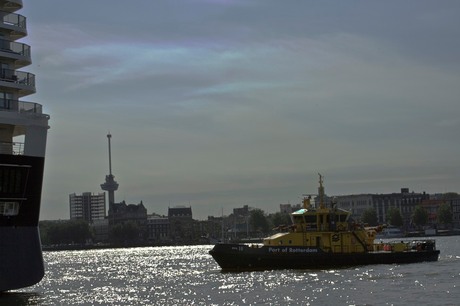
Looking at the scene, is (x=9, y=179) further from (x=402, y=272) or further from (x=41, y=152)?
(x=402, y=272)

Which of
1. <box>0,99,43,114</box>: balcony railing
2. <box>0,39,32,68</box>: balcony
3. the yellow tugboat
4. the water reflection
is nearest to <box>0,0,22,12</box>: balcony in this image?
<box>0,39,32,68</box>: balcony

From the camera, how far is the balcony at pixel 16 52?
50.8 meters

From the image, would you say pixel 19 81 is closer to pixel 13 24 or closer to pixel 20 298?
pixel 13 24

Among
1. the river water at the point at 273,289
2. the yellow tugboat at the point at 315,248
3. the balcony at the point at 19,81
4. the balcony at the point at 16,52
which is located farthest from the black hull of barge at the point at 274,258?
the balcony at the point at 16,52

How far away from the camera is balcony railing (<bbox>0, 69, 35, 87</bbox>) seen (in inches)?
1987

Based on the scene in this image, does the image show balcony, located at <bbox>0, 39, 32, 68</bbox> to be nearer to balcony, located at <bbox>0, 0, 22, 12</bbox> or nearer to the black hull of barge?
balcony, located at <bbox>0, 0, 22, 12</bbox>

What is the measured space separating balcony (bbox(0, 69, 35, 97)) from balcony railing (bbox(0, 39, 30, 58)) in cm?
114

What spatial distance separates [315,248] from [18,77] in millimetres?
28238

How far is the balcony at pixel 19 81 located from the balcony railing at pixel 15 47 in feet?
3.74

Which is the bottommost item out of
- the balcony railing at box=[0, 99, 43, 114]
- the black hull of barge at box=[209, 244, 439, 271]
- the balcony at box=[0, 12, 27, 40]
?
the black hull of barge at box=[209, 244, 439, 271]

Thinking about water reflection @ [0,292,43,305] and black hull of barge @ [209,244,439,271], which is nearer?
water reflection @ [0,292,43,305]

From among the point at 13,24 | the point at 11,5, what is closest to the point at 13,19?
the point at 13,24

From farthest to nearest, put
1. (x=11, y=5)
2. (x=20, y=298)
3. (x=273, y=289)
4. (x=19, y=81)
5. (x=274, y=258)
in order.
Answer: (x=274, y=258) < (x=273, y=289) < (x=11, y=5) < (x=19, y=81) < (x=20, y=298)

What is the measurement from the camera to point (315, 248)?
6931 cm
